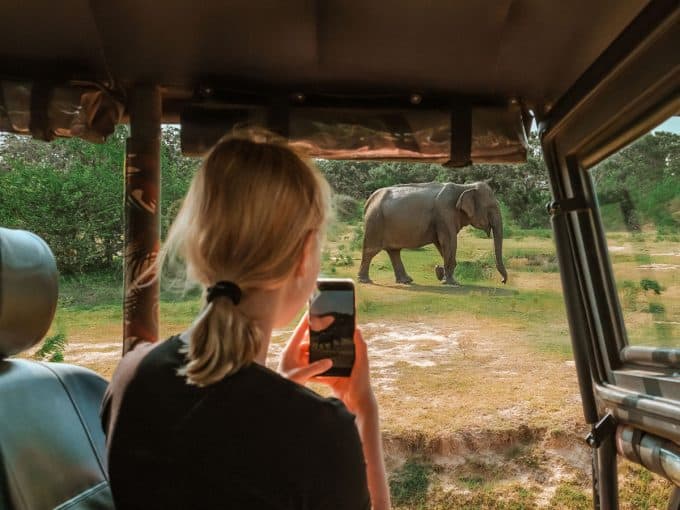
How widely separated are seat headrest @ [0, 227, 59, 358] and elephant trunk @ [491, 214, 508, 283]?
1.51 metres

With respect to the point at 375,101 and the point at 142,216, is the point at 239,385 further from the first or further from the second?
the point at 375,101

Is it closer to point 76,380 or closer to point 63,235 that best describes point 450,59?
point 76,380

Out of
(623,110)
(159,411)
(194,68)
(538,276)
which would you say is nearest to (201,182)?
(159,411)

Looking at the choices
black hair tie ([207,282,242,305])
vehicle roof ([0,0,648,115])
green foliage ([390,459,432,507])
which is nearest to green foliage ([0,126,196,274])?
vehicle roof ([0,0,648,115])

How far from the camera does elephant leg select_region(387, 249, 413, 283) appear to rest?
204 centimetres

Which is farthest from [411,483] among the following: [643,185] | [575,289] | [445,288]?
[643,185]

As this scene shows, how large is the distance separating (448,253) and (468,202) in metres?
0.22

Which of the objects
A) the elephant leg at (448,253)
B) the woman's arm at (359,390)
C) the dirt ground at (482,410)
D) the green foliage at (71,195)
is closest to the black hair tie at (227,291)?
the woman's arm at (359,390)

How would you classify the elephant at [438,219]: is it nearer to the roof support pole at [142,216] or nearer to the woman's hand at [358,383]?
the roof support pole at [142,216]

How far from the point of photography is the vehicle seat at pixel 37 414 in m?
0.82

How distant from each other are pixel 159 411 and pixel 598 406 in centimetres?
114

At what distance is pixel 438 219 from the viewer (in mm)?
2121

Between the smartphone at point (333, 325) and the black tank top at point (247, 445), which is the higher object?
the smartphone at point (333, 325)

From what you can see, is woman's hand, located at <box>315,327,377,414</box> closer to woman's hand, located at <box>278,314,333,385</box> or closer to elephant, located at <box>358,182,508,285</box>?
woman's hand, located at <box>278,314,333,385</box>
